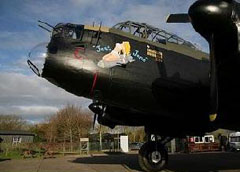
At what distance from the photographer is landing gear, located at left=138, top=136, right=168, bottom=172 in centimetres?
1497

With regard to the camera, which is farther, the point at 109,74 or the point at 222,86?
the point at 109,74

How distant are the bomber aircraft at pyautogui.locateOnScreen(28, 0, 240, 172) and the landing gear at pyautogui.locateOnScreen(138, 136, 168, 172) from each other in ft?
4.48

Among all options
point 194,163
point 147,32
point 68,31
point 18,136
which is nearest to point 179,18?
point 147,32

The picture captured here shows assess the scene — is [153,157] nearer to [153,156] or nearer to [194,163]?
[153,156]

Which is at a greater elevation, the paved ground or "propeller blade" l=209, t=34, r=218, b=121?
"propeller blade" l=209, t=34, r=218, b=121

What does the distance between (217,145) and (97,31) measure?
3681cm

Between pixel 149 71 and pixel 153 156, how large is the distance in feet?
14.3

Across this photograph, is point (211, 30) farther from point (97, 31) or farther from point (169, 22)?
point (97, 31)

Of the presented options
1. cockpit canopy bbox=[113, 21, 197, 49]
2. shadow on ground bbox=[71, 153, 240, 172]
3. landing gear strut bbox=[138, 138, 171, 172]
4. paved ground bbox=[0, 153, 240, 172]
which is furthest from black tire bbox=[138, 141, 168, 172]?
cockpit canopy bbox=[113, 21, 197, 49]

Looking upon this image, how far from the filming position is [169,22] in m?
12.6

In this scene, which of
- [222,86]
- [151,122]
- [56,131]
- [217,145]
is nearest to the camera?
[222,86]

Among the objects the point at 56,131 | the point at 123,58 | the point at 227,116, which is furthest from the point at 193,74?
the point at 56,131

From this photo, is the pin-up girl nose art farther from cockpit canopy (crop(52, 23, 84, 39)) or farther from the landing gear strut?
the landing gear strut

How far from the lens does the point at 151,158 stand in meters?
15.1
